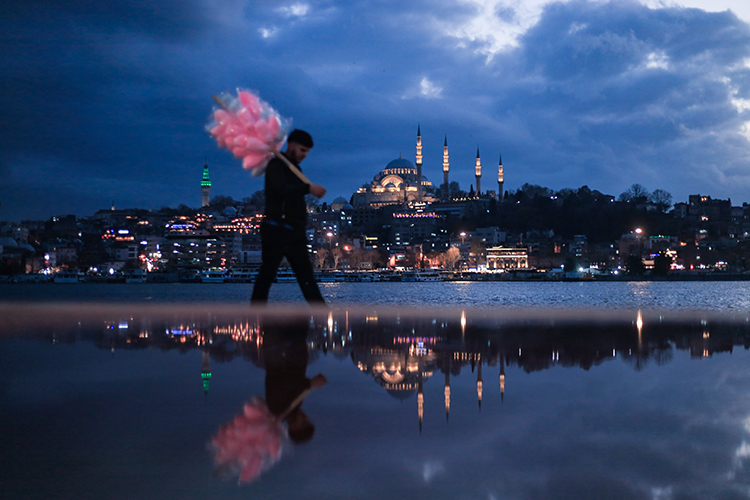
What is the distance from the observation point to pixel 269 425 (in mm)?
3955

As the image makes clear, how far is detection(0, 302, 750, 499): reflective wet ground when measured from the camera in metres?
3.06

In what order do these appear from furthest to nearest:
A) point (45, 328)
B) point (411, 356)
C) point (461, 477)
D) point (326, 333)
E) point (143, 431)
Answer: point (45, 328), point (326, 333), point (411, 356), point (143, 431), point (461, 477)

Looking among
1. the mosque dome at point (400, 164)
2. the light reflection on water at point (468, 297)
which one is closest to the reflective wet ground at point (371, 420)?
the light reflection on water at point (468, 297)

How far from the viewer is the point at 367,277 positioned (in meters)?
85.0

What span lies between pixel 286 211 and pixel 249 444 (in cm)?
553

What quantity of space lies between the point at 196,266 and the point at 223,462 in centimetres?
9138

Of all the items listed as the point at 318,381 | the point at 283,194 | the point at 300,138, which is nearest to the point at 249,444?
the point at 318,381

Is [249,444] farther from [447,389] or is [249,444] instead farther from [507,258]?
[507,258]

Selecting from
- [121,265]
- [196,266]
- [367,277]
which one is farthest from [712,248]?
[121,265]

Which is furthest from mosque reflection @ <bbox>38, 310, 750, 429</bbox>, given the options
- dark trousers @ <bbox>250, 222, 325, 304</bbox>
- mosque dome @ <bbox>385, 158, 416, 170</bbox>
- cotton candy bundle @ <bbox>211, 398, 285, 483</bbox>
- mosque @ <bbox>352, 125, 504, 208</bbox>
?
mosque dome @ <bbox>385, 158, 416, 170</bbox>

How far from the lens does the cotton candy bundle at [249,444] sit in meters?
3.24

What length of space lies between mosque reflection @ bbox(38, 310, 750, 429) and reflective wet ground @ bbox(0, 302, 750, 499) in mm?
62

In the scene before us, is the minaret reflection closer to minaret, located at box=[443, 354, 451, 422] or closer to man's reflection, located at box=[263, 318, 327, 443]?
minaret, located at box=[443, 354, 451, 422]

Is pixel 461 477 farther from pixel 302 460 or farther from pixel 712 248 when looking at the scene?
pixel 712 248
